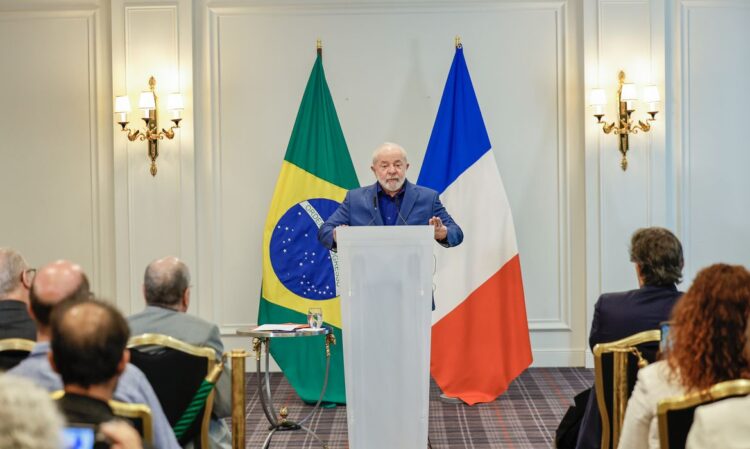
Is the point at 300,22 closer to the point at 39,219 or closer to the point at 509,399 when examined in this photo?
the point at 39,219

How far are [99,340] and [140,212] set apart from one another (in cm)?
524

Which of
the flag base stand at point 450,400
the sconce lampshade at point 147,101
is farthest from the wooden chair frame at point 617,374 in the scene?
the sconce lampshade at point 147,101

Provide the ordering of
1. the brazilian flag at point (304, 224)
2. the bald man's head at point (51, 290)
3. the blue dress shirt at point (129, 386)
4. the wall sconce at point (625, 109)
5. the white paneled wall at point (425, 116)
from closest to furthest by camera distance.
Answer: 1. the blue dress shirt at point (129, 386)
2. the bald man's head at point (51, 290)
3. the brazilian flag at point (304, 224)
4. the wall sconce at point (625, 109)
5. the white paneled wall at point (425, 116)

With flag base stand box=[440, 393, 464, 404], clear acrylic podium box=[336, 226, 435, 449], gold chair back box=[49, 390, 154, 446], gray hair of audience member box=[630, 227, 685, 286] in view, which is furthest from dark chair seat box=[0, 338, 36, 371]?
flag base stand box=[440, 393, 464, 404]

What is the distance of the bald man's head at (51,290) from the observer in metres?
2.54

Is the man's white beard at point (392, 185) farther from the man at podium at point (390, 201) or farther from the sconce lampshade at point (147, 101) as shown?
the sconce lampshade at point (147, 101)

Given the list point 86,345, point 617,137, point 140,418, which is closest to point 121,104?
point 617,137

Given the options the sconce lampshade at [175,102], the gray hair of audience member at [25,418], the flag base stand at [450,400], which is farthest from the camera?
the sconce lampshade at [175,102]

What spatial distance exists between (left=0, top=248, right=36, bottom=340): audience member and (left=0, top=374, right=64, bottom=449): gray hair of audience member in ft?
6.42

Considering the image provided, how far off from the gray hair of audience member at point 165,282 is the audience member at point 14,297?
0.51m

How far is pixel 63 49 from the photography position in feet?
23.4

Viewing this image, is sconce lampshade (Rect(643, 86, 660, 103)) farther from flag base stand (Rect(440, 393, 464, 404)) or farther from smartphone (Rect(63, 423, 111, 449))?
smartphone (Rect(63, 423, 111, 449))

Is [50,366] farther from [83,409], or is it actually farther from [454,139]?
[454,139]

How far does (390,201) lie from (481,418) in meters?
1.71
